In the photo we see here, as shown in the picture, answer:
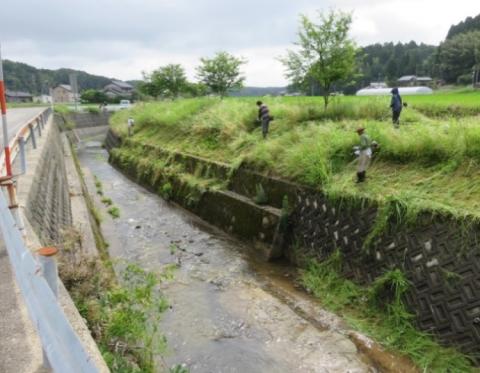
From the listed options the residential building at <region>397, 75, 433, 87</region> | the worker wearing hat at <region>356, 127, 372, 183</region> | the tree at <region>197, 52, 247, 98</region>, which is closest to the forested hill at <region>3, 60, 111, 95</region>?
the tree at <region>197, 52, 247, 98</region>

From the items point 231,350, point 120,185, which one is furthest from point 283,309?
point 120,185

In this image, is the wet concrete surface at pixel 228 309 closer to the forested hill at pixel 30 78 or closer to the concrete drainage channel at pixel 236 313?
the concrete drainage channel at pixel 236 313

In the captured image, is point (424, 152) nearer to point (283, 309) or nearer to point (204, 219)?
point (283, 309)

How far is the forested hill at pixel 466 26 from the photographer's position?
265 ft

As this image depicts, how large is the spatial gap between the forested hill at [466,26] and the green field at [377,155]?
282ft

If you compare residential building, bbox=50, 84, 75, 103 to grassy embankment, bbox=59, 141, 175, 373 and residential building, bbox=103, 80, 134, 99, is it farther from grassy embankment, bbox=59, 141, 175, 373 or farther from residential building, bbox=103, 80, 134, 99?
grassy embankment, bbox=59, 141, 175, 373

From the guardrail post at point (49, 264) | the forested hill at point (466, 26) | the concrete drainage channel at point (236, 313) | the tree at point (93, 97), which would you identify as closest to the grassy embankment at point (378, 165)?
the concrete drainage channel at point (236, 313)

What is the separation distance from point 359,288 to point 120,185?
1278 centimetres

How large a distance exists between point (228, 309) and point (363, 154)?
3.84 meters

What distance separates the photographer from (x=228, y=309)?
6.30 meters

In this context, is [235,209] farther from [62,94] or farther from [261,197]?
[62,94]

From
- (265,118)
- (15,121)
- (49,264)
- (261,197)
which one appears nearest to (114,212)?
(261,197)

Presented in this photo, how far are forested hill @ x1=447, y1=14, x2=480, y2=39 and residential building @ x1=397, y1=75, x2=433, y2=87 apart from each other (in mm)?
13387

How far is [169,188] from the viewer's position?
44.4 ft
